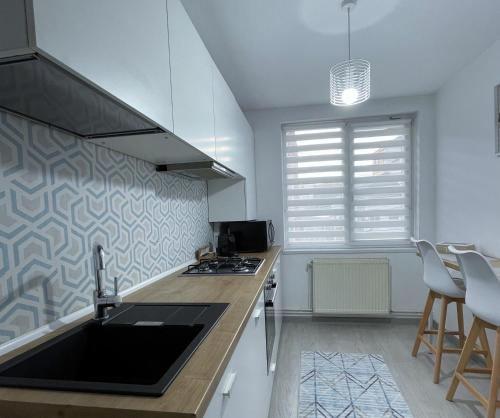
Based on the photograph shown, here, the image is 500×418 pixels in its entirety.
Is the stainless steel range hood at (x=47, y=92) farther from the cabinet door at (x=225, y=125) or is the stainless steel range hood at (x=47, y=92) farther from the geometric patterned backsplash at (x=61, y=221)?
the cabinet door at (x=225, y=125)

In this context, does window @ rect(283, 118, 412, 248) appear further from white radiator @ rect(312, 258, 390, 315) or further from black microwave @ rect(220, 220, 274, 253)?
black microwave @ rect(220, 220, 274, 253)

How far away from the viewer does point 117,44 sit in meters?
0.74

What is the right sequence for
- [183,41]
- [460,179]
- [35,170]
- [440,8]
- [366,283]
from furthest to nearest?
[366,283]
[460,179]
[440,8]
[183,41]
[35,170]

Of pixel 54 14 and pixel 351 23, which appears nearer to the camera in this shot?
pixel 54 14

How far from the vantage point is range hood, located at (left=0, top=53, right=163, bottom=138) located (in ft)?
1.93

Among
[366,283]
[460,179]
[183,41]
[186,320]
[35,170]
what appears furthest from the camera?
[366,283]

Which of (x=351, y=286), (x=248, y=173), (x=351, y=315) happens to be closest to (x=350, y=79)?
(x=248, y=173)

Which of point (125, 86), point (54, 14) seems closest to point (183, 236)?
point (125, 86)

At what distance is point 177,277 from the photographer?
174cm

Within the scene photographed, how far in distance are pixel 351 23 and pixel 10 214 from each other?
1987mm

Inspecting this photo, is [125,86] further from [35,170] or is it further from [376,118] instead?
[376,118]

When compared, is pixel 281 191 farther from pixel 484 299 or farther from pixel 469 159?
pixel 484 299

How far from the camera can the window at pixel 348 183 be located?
124 inches

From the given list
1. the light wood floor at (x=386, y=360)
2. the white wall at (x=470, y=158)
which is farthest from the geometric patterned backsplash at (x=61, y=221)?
the white wall at (x=470, y=158)
